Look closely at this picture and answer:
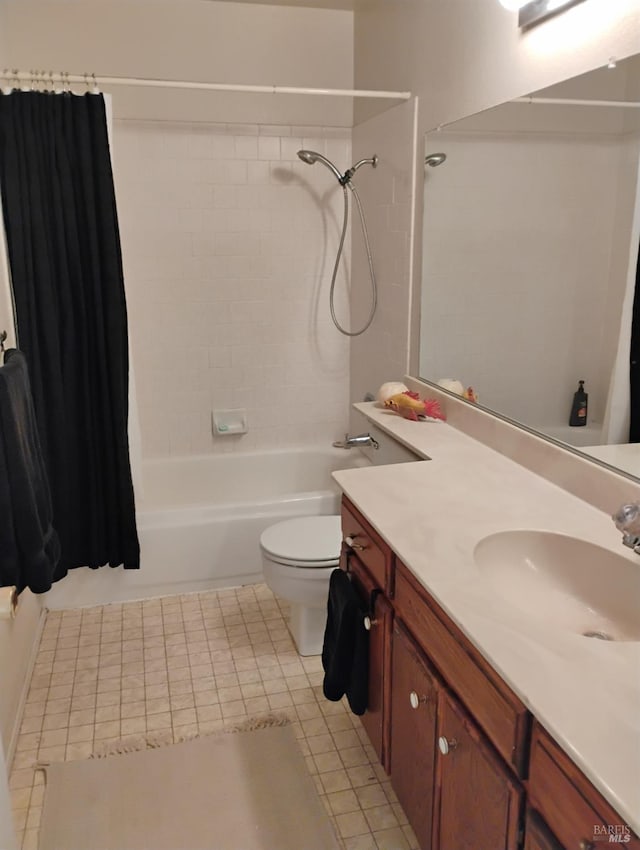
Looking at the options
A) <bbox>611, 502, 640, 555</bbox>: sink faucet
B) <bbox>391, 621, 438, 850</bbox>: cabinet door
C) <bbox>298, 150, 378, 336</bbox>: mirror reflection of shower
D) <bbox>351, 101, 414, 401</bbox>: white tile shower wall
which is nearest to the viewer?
<bbox>611, 502, 640, 555</bbox>: sink faucet

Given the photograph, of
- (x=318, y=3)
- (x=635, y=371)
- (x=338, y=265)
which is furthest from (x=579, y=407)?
(x=318, y=3)

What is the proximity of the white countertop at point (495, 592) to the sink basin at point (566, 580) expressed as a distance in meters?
0.02

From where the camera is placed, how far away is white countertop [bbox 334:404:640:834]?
0.87 m

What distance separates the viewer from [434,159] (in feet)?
8.20

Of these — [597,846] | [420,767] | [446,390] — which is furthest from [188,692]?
[597,846]

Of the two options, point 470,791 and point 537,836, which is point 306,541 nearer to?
point 470,791

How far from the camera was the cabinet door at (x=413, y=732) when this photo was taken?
141 cm

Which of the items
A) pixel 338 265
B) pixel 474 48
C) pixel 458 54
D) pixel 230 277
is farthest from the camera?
pixel 338 265

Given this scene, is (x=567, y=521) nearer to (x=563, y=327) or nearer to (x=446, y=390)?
(x=563, y=327)

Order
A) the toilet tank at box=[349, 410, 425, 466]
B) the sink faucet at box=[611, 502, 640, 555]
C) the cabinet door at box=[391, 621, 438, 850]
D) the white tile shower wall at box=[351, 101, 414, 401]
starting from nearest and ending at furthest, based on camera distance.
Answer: the sink faucet at box=[611, 502, 640, 555], the cabinet door at box=[391, 621, 438, 850], the toilet tank at box=[349, 410, 425, 466], the white tile shower wall at box=[351, 101, 414, 401]

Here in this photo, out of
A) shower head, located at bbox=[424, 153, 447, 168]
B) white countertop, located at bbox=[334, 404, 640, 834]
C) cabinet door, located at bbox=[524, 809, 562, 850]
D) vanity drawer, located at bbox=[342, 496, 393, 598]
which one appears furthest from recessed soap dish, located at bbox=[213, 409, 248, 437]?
cabinet door, located at bbox=[524, 809, 562, 850]

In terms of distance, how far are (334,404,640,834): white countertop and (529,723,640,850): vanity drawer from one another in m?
0.05

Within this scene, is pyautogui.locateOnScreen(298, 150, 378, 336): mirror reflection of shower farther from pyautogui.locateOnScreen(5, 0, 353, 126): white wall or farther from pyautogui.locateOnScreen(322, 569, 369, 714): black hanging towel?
pyautogui.locateOnScreen(322, 569, 369, 714): black hanging towel

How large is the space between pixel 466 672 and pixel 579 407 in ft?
2.83
